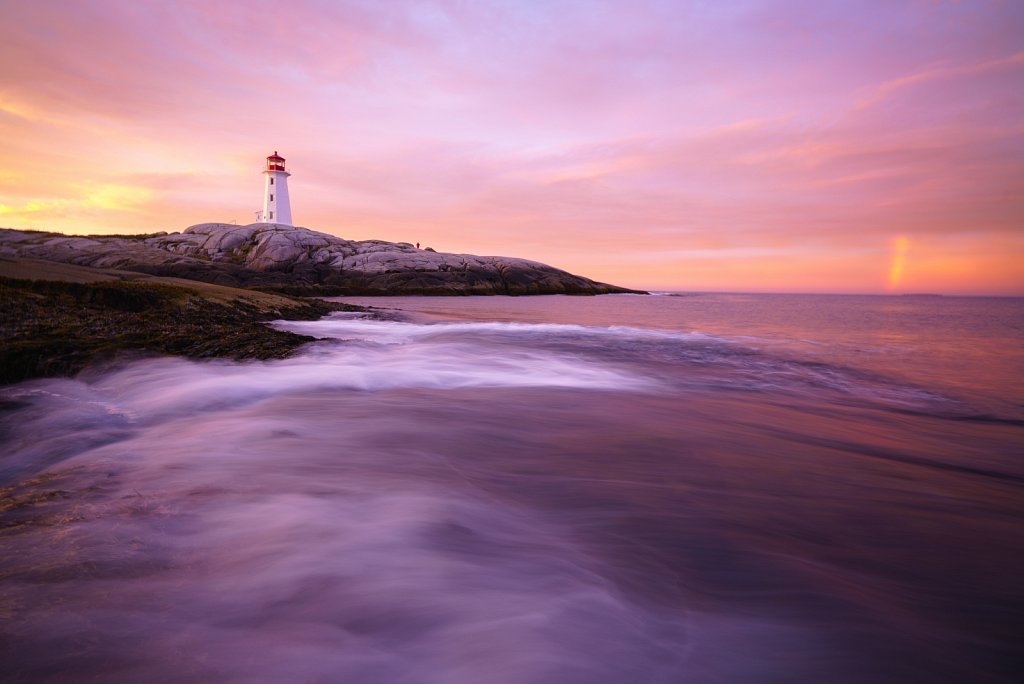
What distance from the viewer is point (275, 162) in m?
61.9

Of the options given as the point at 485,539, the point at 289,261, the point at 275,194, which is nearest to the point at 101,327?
the point at 485,539

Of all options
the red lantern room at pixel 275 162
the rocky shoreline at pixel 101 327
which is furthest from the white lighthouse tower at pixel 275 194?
the rocky shoreline at pixel 101 327

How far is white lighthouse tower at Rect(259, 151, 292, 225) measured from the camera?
204 ft

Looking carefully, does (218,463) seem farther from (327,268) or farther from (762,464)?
(327,268)

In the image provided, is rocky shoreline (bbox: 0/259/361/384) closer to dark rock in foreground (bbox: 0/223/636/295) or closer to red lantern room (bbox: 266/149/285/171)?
dark rock in foreground (bbox: 0/223/636/295)

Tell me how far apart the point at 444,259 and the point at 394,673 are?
2184 inches

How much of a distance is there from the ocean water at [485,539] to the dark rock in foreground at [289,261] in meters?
39.7

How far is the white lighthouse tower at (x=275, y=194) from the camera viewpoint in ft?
204

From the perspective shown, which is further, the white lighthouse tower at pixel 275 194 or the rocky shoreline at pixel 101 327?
the white lighthouse tower at pixel 275 194

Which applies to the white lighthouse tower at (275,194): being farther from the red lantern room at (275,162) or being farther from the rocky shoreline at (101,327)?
the rocky shoreline at (101,327)

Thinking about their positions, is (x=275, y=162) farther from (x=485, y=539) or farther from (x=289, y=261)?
(x=485, y=539)

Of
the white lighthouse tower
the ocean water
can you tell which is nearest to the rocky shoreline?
the ocean water

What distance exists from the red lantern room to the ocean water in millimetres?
64847

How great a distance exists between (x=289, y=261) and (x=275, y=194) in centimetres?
1845
